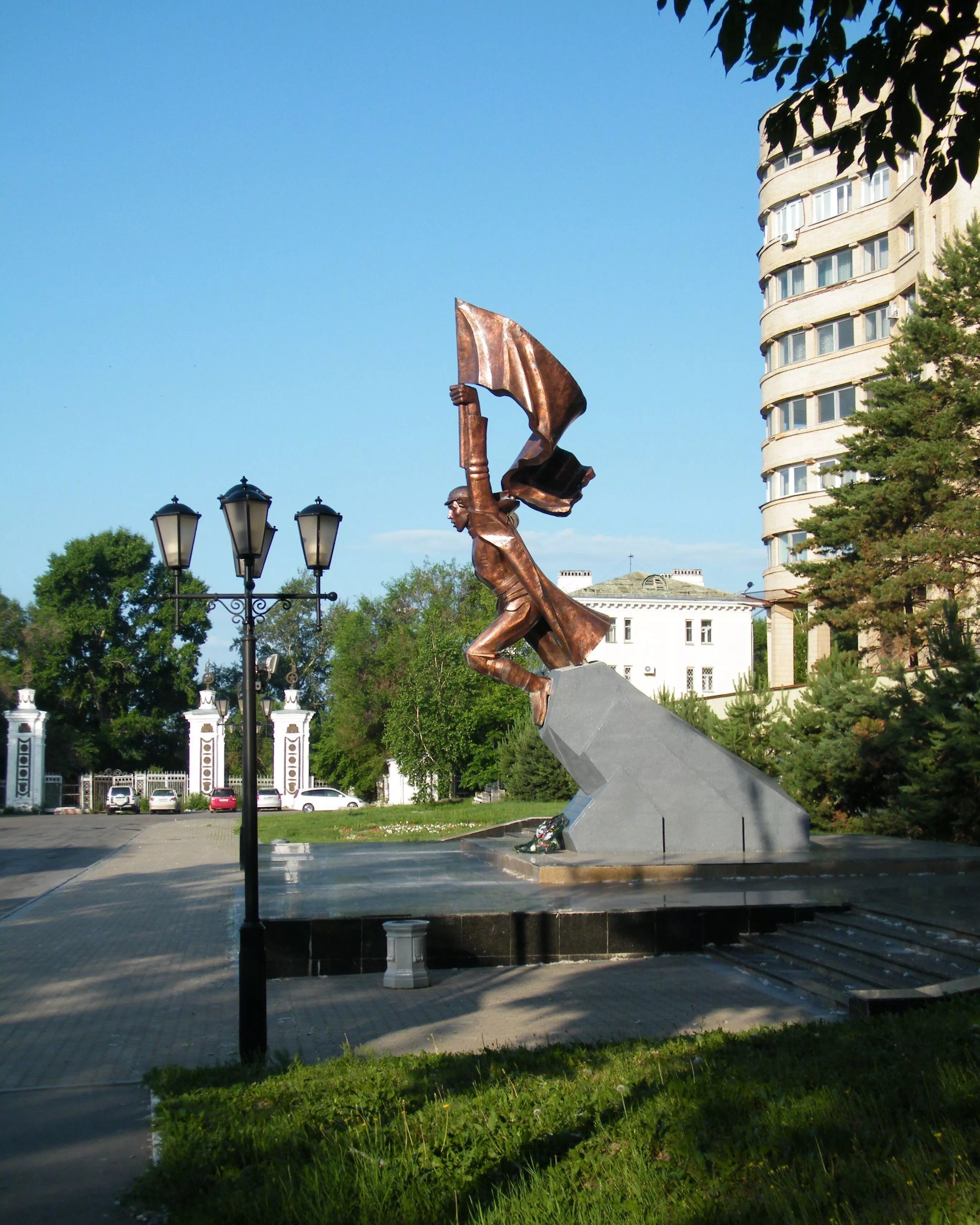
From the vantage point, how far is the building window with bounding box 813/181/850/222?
40094 mm

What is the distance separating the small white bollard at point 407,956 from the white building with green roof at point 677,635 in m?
43.8

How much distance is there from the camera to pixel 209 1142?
5148mm

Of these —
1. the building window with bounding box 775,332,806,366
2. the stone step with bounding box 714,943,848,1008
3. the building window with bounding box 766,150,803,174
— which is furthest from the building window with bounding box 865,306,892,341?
the stone step with bounding box 714,943,848,1008

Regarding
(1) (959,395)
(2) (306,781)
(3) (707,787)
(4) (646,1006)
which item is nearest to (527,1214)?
(4) (646,1006)

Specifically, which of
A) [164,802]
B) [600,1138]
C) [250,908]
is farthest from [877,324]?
[600,1138]

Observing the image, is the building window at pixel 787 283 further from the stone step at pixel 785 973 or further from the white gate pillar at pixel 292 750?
the stone step at pixel 785 973

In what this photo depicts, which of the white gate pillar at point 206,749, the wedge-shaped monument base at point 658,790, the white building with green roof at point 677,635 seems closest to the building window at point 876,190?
the white building with green roof at point 677,635

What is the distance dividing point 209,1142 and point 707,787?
413 inches

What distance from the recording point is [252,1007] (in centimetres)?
733

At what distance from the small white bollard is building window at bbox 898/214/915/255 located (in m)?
32.7

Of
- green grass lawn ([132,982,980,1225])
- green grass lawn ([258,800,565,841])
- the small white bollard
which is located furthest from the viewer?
green grass lawn ([258,800,565,841])

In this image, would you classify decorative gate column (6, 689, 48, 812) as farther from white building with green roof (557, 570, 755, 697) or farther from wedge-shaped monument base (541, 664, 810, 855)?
wedge-shaped monument base (541, 664, 810, 855)

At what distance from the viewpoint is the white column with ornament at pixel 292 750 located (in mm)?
48812

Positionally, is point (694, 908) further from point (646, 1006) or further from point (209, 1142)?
point (209, 1142)
